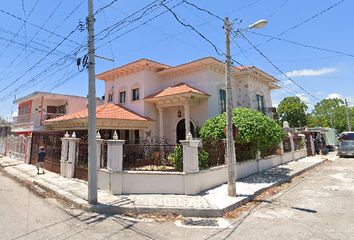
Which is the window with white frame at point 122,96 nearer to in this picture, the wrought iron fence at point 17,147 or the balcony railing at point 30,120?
the balcony railing at point 30,120

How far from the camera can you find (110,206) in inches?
207

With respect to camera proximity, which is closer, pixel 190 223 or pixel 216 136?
pixel 190 223

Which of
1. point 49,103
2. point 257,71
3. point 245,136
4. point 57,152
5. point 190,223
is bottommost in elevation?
point 190,223

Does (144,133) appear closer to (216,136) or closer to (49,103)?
(216,136)

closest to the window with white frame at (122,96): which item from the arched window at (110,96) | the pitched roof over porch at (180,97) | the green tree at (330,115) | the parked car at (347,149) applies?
the arched window at (110,96)

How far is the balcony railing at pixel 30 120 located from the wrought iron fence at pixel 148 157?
45.6 ft

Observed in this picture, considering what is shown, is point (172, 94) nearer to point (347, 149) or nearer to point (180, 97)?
point (180, 97)

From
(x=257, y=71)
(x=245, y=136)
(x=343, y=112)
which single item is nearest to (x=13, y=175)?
(x=245, y=136)

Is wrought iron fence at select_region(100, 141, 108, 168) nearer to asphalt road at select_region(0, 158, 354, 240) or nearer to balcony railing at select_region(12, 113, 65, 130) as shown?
asphalt road at select_region(0, 158, 354, 240)

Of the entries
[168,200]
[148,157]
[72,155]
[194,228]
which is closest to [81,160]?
[72,155]

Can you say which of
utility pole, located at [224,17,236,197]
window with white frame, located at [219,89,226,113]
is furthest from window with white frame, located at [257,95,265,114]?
utility pole, located at [224,17,236,197]

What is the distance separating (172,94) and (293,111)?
26.5 m

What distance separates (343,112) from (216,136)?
158 feet

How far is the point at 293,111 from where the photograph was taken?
29.9m
